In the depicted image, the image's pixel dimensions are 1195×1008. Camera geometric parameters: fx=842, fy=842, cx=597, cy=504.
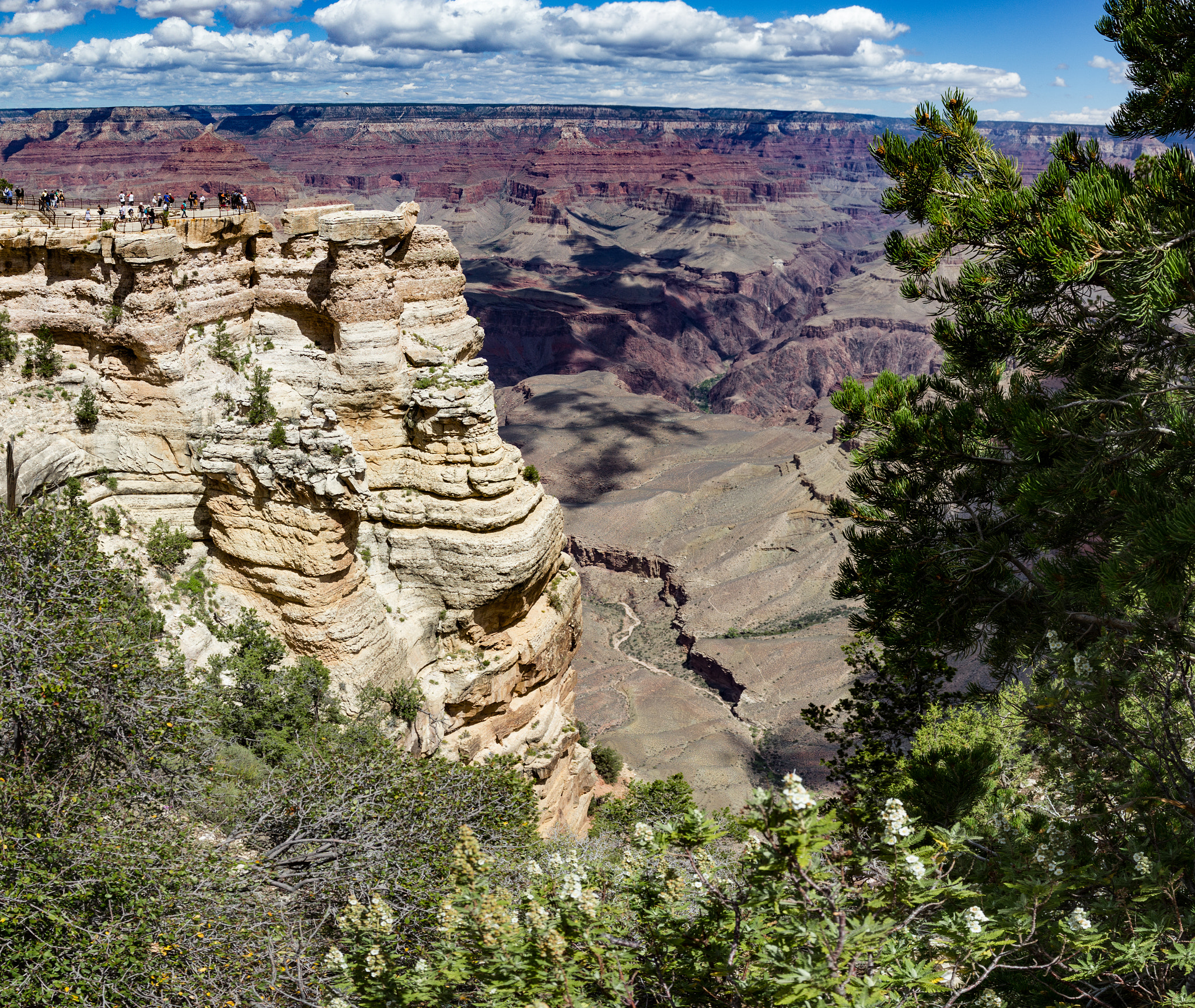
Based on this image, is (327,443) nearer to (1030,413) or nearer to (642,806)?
(1030,413)

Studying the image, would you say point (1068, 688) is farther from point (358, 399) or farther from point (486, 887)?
point (358, 399)

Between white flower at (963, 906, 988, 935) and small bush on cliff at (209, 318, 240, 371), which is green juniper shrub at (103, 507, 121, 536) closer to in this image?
small bush on cliff at (209, 318, 240, 371)

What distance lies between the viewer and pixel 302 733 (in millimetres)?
18500

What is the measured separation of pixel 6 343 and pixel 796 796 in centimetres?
2144

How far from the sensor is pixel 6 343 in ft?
64.8

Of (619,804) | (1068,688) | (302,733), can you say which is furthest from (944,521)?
(619,804)

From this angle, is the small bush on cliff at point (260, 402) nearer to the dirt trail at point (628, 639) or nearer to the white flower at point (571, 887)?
the white flower at point (571, 887)

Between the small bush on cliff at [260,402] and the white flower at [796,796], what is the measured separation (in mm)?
17450

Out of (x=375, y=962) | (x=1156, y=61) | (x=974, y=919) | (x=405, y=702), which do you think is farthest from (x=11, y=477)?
(x=1156, y=61)

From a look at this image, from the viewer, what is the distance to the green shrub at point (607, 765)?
37.4 m

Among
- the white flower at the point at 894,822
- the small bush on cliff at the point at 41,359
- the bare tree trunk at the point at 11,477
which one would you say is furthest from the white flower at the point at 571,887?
the small bush on cliff at the point at 41,359

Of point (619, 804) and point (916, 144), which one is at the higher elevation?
point (916, 144)

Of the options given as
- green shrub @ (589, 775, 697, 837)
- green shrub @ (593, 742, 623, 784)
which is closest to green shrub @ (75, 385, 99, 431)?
green shrub @ (589, 775, 697, 837)

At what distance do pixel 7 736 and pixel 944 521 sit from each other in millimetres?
14138
